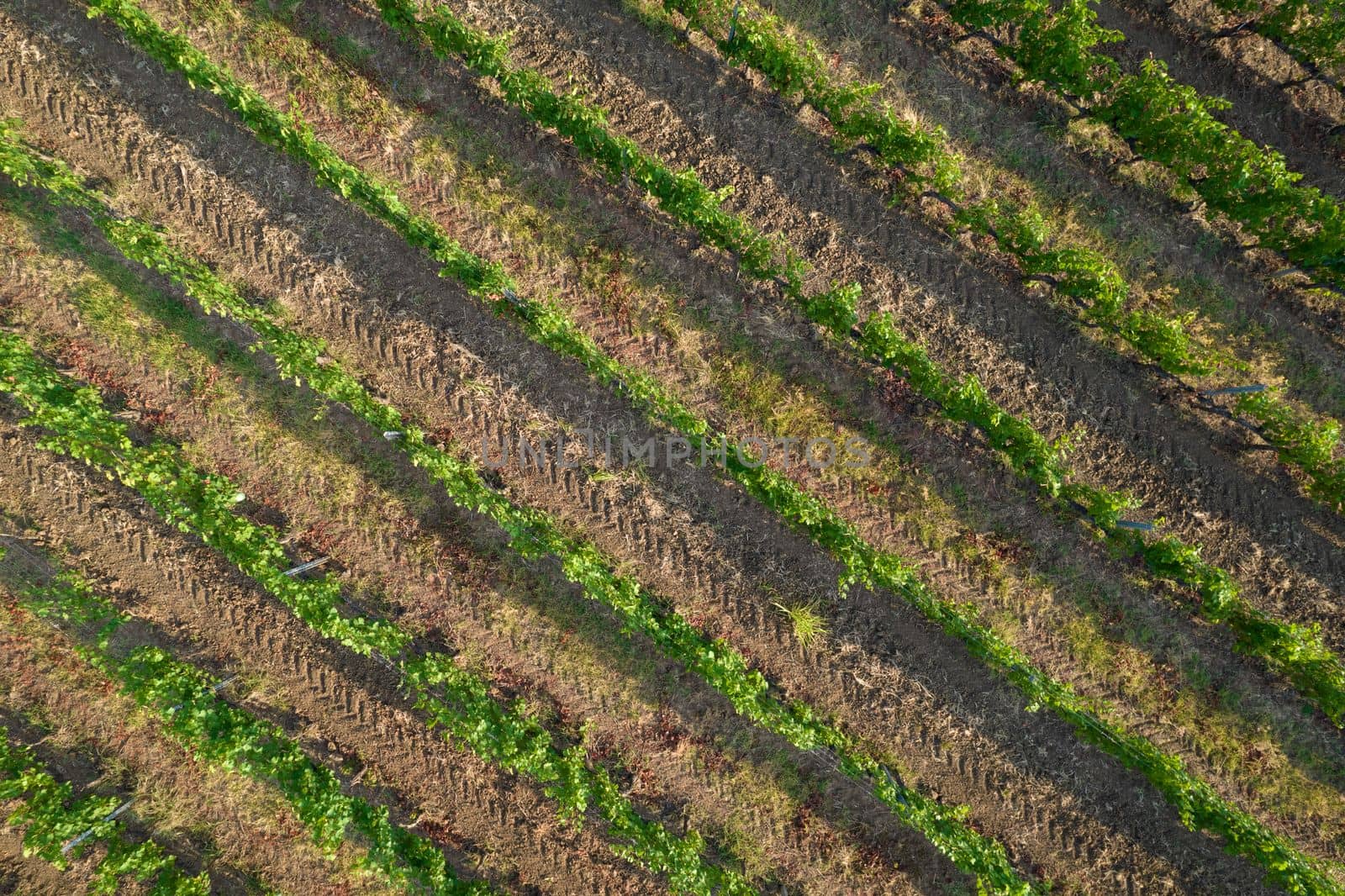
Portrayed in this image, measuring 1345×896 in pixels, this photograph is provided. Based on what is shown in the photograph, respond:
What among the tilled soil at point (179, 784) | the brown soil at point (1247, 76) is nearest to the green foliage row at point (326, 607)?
the tilled soil at point (179, 784)

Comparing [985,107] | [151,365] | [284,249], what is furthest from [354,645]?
[985,107]

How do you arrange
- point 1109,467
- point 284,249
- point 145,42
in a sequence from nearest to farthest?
1. point 145,42
2. point 284,249
3. point 1109,467

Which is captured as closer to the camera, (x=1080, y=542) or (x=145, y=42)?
(x=145, y=42)

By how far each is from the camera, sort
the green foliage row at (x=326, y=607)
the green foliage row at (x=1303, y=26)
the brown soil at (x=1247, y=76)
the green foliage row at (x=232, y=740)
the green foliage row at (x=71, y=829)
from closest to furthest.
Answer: the green foliage row at (x=71, y=829)
the green foliage row at (x=326, y=607)
the green foliage row at (x=232, y=740)
the green foliage row at (x=1303, y=26)
the brown soil at (x=1247, y=76)

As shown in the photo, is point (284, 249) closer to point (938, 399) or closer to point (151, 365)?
point (151, 365)

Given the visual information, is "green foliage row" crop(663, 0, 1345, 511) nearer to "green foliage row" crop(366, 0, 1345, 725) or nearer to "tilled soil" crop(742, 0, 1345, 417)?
"green foliage row" crop(366, 0, 1345, 725)

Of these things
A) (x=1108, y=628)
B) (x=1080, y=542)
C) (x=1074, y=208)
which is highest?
(x=1074, y=208)

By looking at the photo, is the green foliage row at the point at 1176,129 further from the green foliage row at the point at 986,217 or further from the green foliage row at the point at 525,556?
the green foliage row at the point at 525,556

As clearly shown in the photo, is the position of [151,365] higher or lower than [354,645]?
higher
